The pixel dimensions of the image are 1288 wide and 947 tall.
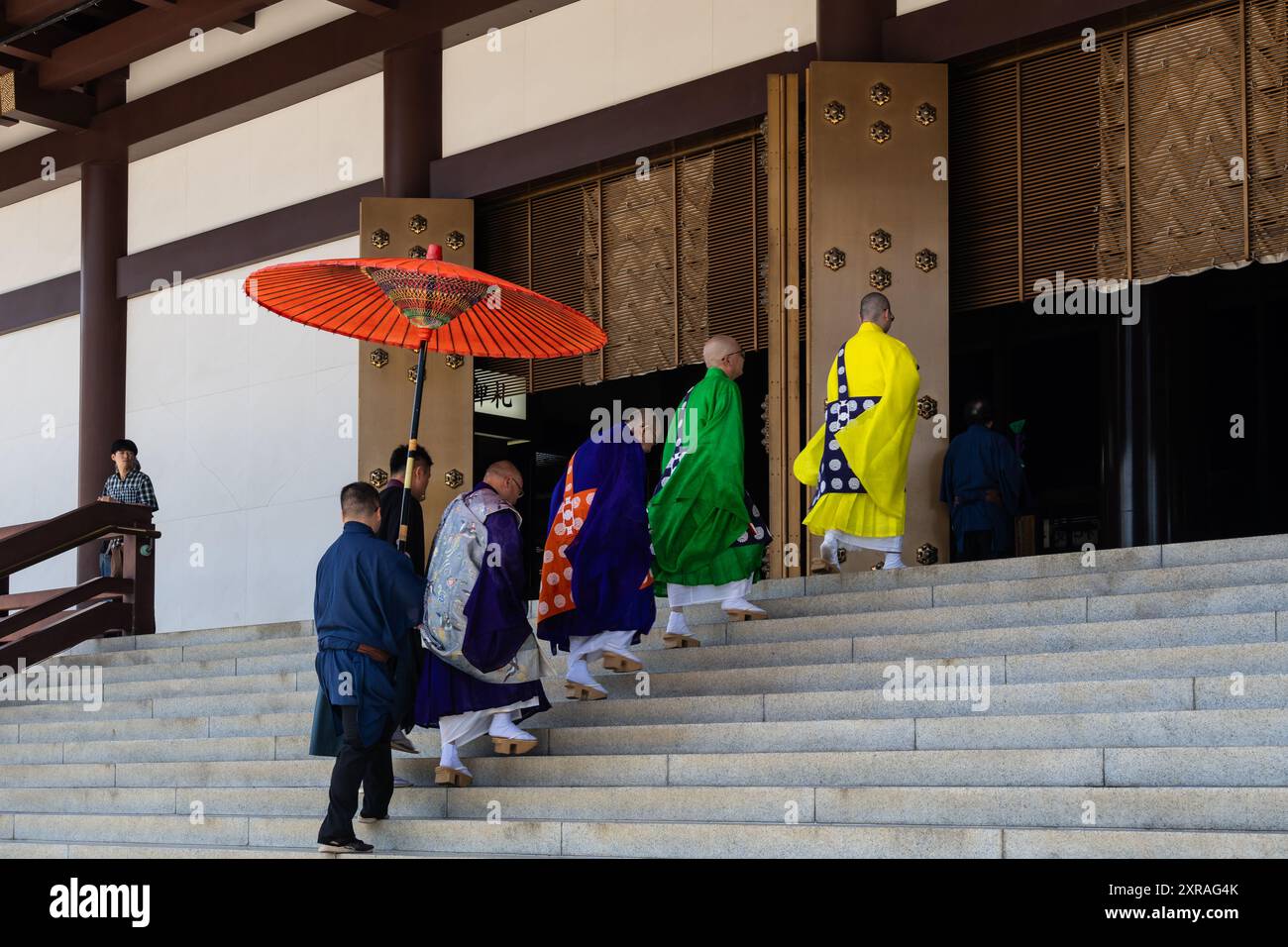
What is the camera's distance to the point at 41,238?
14.3m

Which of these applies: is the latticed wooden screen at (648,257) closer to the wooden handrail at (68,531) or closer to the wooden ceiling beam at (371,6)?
the wooden ceiling beam at (371,6)

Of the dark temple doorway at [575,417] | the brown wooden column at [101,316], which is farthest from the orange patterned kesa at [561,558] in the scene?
the brown wooden column at [101,316]

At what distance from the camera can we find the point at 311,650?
898 cm

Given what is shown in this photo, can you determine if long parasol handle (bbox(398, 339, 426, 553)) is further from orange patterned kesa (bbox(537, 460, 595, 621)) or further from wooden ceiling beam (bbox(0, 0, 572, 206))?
wooden ceiling beam (bbox(0, 0, 572, 206))

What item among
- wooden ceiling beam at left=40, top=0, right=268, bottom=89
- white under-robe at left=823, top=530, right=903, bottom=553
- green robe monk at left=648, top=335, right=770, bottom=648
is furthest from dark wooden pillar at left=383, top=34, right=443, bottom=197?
white under-robe at left=823, top=530, right=903, bottom=553

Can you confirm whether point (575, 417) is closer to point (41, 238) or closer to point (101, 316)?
point (101, 316)

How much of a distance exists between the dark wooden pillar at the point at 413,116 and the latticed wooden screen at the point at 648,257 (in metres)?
0.63

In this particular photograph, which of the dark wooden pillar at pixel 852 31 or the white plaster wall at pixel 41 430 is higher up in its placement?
the dark wooden pillar at pixel 852 31

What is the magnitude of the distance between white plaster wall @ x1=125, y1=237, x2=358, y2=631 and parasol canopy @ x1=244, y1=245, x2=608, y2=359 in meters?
5.10

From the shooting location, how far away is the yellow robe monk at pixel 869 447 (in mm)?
8031

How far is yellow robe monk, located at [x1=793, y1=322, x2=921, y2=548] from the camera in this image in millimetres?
8031

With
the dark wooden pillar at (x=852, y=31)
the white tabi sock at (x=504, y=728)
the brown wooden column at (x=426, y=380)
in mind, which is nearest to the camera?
the white tabi sock at (x=504, y=728)

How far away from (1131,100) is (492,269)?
4735 millimetres
